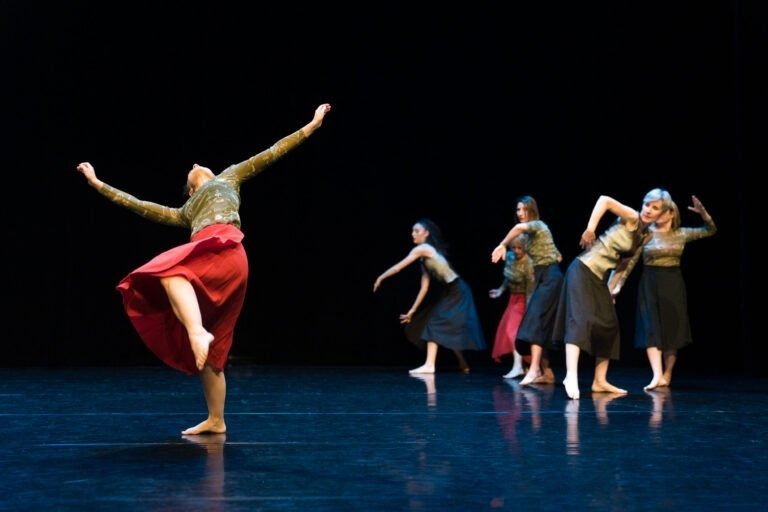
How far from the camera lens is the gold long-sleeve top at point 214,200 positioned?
3777mm

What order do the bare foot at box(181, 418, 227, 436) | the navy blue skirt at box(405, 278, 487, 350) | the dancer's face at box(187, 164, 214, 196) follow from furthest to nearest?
the navy blue skirt at box(405, 278, 487, 350), the dancer's face at box(187, 164, 214, 196), the bare foot at box(181, 418, 227, 436)

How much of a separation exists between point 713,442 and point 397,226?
5661mm

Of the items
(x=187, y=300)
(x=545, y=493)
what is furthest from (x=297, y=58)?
(x=545, y=493)

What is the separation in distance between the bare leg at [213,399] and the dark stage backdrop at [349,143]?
5.21 meters

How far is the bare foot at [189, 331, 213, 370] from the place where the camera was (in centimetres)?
326

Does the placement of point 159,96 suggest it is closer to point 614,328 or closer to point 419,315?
point 419,315

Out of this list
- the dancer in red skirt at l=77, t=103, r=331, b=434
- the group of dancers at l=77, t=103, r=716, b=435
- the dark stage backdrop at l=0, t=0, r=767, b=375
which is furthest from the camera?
the dark stage backdrop at l=0, t=0, r=767, b=375

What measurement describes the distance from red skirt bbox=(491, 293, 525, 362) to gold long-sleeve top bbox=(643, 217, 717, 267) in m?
1.38

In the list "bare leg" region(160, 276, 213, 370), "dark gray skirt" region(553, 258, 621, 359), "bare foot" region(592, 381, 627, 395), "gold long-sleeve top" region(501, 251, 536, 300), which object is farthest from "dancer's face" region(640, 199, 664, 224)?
"bare leg" region(160, 276, 213, 370)

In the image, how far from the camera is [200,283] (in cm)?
351

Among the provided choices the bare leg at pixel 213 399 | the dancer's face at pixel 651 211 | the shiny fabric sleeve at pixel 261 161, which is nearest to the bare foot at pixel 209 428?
the bare leg at pixel 213 399

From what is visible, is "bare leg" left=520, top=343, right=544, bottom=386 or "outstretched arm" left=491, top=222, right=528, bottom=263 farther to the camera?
"bare leg" left=520, top=343, right=544, bottom=386

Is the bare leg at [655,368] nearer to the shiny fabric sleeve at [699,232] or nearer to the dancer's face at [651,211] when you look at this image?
the shiny fabric sleeve at [699,232]

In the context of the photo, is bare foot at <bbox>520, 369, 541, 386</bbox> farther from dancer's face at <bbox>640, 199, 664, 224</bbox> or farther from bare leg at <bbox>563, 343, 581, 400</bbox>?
dancer's face at <bbox>640, 199, 664, 224</bbox>
